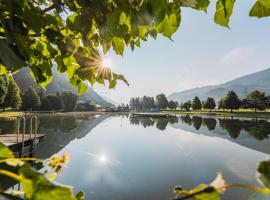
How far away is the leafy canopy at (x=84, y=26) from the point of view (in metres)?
1.22

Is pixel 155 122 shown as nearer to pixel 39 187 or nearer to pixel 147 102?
pixel 39 187

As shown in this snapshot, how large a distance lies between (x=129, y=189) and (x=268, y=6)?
14.1 metres

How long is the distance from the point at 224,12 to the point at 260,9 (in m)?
0.20

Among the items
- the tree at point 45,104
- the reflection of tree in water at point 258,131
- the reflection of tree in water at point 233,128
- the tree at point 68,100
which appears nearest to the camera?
the reflection of tree in water at point 258,131

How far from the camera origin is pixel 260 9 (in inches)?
41.5

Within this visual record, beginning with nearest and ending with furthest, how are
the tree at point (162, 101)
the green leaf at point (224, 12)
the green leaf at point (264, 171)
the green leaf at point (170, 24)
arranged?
the green leaf at point (264, 171)
the green leaf at point (224, 12)
the green leaf at point (170, 24)
the tree at point (162, 101)

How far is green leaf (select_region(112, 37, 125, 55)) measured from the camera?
76.2 inches

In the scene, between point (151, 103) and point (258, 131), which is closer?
point (258, 131)

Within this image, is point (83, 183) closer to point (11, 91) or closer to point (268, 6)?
point (268, 6)

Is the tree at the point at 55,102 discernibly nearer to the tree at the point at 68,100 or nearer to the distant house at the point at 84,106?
the tree at the point at 68,100

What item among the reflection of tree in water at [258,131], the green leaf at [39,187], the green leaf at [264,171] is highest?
the green leaf at [264,171]

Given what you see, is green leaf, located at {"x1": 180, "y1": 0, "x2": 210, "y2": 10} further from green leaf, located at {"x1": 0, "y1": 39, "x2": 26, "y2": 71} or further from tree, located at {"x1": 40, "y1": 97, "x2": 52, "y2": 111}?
tree, located at {"x1": 40, "y1": 97, "x2": 52, "y2": 111}

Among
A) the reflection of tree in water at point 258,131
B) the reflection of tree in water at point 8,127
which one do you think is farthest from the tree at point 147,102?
the reflection of tree in water at point 8,127

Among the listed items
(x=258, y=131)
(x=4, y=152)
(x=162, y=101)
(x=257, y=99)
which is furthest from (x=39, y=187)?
(x=162, y=101)
